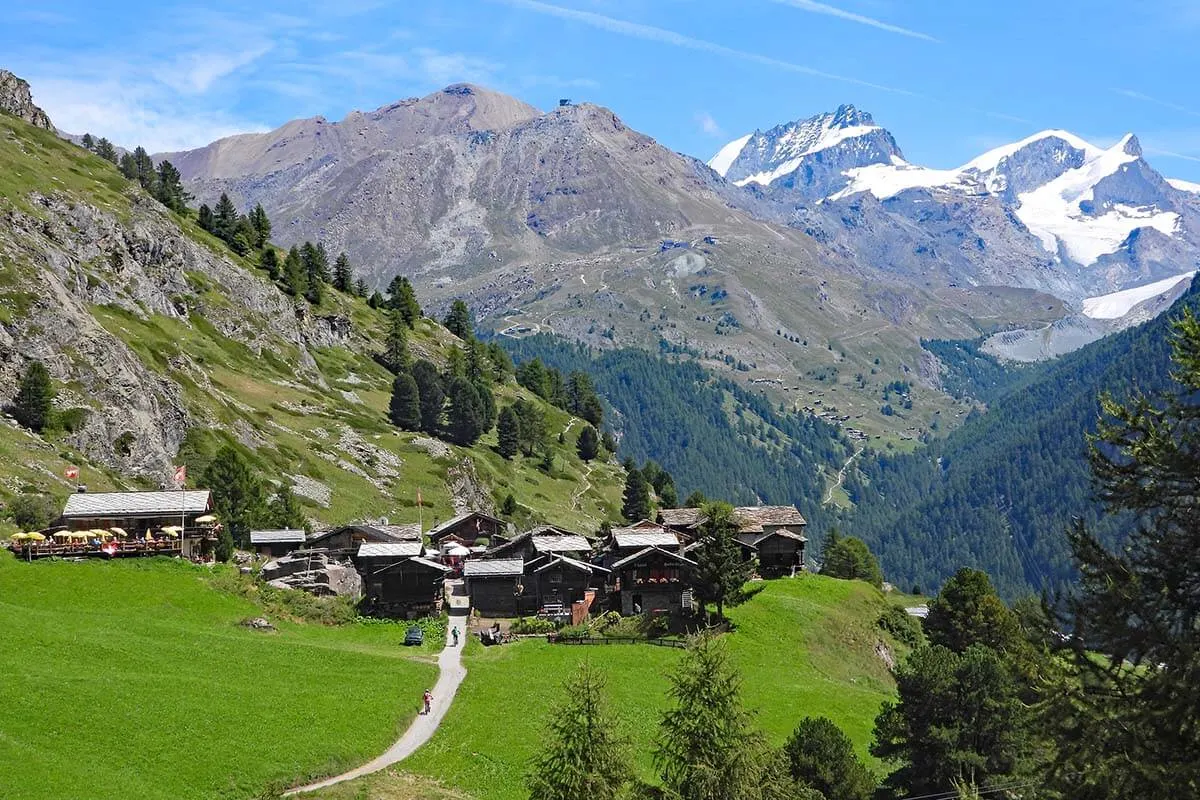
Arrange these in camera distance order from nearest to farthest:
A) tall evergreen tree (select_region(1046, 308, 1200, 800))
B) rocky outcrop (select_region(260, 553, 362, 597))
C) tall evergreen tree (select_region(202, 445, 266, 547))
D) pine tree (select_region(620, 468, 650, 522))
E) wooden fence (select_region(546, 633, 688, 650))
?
tall evergreen tree (select_region(1046, 308, 1200, 800))
wooden fence (select_region(546, 633, 688, 650))
rocky outcrop (select_region(260, 553, 362, 597))
tall evergreen tree (select_region(202, 445, 266, 547))
pine tree (select_region(620, 468, 650, 522))

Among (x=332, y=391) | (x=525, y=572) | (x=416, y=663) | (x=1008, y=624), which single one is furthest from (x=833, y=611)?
(x=332, y=391)

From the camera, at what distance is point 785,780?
46.1m

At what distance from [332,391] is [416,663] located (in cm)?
13451

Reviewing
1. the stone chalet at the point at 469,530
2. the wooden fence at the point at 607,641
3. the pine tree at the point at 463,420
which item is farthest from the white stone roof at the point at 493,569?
the pine tree at the point at 463,420

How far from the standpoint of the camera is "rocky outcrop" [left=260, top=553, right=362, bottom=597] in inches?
3573

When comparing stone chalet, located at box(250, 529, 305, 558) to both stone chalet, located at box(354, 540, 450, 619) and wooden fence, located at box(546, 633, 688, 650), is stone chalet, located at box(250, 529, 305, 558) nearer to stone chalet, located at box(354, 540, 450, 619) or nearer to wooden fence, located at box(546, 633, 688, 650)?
stone chalet, located at box(354, 540, 450, 619)

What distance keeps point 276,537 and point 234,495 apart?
6.71 metres

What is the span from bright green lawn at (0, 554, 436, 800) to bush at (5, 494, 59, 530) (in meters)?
10.2

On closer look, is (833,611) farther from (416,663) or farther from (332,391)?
(332,391)

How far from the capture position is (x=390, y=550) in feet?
326

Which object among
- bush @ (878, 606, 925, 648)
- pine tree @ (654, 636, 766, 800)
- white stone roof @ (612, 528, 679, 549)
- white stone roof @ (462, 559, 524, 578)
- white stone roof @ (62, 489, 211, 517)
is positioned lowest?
pine tree @ (654, 636, 766, 800)

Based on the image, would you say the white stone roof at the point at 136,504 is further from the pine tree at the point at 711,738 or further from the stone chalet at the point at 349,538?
the pine tree at the point at 711,738

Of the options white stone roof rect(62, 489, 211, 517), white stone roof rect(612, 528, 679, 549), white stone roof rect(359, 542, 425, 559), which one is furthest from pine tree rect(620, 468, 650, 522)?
white stone roof rect(62, 489, 211, 517)

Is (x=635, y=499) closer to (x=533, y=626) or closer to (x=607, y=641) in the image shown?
(x=533, y=626)
